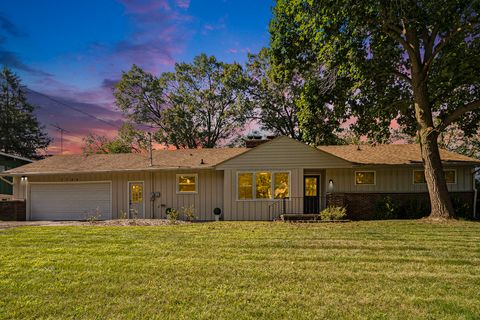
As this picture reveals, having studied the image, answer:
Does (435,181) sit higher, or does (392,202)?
(435,181)

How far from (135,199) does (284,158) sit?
27.1 feet

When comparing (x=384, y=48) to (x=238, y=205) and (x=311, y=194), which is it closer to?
(x=311, y=194)

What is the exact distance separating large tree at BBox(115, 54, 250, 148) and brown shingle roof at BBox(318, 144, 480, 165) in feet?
46.4

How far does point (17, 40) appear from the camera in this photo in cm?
1527

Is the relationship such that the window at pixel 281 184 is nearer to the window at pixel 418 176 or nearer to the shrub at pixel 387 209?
the shrub at pixel 387 209

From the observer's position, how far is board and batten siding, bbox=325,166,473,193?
15.4 m

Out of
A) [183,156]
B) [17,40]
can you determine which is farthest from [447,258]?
[17,40]

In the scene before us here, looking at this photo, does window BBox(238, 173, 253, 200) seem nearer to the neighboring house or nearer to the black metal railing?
the black metal railing

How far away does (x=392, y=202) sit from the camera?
47.6ft

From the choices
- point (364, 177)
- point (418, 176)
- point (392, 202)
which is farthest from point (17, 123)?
point (418, 176)

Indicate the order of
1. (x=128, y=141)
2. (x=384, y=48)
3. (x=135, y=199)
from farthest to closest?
1. (x=128, y=141)
2. (x=135, y=199)
3. (x=384, y=48)

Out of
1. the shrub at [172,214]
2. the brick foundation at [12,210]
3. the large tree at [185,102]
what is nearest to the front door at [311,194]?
the shrub at [172,214]

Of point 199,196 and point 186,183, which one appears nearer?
point 199,196

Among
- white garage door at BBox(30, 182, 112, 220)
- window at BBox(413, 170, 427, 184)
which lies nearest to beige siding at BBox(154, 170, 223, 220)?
white garage door at BBox(30, 182, 112, 220)
